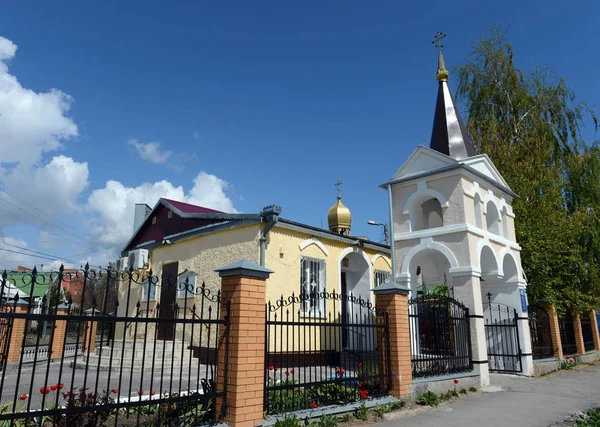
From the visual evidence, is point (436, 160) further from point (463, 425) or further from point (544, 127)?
point (544, 127)

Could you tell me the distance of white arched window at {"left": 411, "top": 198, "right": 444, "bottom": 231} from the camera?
468 inches

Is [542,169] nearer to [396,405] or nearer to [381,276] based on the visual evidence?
[381,276]

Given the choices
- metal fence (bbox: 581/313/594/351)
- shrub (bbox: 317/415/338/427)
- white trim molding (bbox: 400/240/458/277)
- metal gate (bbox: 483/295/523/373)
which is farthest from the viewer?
metal fence (bbox: 581/313/594/351)

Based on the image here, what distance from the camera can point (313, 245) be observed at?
38.6 feet

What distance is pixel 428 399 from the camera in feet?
23.6

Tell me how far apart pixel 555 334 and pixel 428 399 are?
8058 millimetres

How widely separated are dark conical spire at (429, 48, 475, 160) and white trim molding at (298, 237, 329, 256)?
4.29m

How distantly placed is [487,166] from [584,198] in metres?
7.99

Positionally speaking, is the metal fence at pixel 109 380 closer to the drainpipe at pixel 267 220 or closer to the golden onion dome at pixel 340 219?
the drainpipe at pixel 267 220

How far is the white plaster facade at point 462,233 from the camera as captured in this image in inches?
388

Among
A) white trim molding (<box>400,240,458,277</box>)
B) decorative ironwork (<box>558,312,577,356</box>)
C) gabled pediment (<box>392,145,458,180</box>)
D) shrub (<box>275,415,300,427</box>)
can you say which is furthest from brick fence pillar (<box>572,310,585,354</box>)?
shrub (<box>275,415,300,427</box>)

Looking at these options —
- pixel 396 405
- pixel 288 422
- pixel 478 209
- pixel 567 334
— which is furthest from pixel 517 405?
pixel 567 334

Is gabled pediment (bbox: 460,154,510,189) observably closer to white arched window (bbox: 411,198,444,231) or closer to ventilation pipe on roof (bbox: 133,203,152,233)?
white arched window (bbox: 411,198,444,231)

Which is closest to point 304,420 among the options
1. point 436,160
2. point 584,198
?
point 436,160
